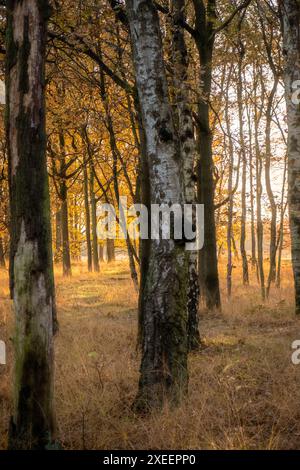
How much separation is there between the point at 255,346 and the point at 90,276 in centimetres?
1554

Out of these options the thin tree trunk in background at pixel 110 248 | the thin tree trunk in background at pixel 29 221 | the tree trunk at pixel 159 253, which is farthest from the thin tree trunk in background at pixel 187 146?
the thin tree trunk in background at pixel 110 248

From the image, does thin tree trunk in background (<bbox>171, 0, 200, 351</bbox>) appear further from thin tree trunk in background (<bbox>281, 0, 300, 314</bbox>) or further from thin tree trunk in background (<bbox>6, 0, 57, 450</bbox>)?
thin tree trunk in background (<bbox>6, 0, 57, 450</bbox>)

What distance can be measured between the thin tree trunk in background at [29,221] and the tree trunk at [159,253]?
140cm

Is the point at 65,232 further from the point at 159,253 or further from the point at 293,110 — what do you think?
the point at 159,253

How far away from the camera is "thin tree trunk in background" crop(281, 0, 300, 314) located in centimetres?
996

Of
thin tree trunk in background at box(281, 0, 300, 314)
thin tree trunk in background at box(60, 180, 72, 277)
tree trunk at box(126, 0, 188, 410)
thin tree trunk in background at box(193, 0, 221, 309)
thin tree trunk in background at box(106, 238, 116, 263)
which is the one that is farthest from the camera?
thin tree trunk in background at box(106, 238, 116, 263)

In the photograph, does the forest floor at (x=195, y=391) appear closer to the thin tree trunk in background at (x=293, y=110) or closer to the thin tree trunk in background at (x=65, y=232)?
the thin tree trunk in background at (x=293, y=110)

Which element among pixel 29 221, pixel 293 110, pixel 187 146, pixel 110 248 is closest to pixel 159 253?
pixel 29 221

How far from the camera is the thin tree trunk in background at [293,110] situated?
9.96 m

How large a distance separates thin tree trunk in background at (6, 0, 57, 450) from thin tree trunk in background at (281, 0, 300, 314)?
783cm

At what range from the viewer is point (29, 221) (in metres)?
3.46

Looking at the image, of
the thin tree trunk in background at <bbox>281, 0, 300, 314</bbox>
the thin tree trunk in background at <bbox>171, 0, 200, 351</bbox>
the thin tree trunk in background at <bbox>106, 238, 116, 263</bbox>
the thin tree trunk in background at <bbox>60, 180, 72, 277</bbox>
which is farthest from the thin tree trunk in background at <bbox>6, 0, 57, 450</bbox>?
the thin tree trunk in background at <bbox>106, 238, 116, 263</bbox>

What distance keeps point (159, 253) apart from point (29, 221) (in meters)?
1.70
